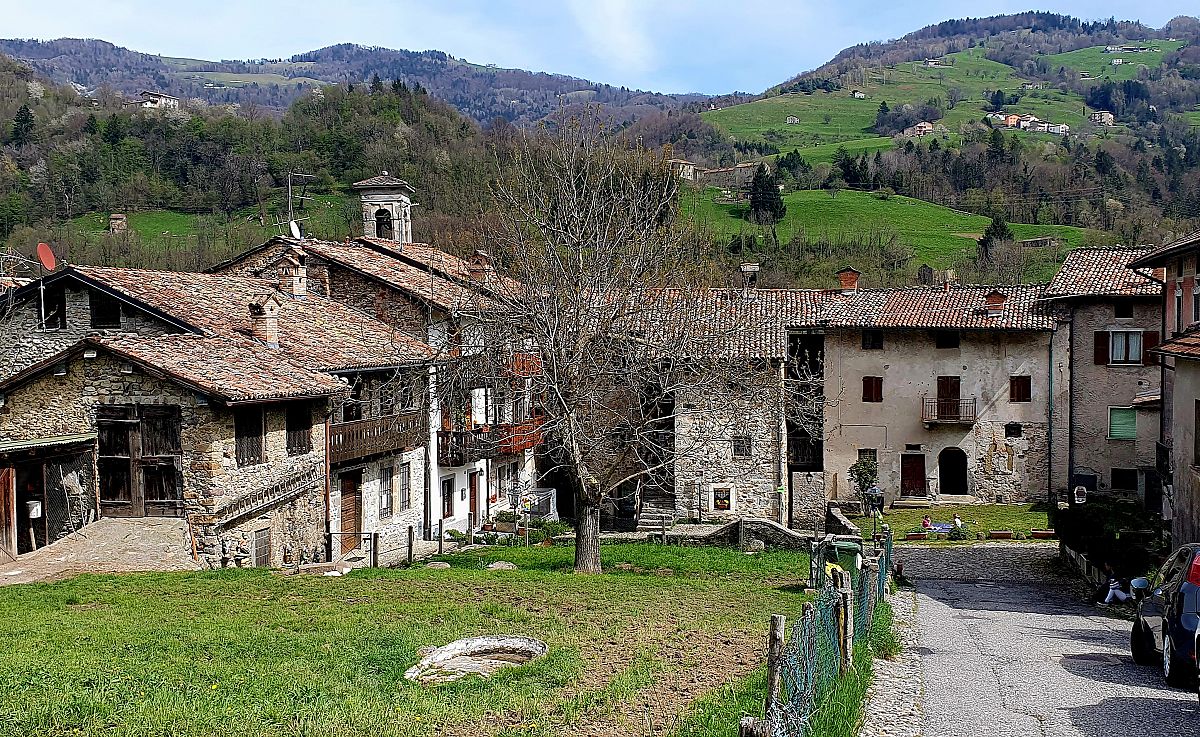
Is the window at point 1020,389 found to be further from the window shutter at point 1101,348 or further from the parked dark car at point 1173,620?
the parked dark car at point 1173,620

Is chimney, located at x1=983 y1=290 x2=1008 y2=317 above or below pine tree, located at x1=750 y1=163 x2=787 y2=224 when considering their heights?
below

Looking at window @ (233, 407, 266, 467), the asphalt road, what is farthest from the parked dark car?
window @ (233, 407, 266, 467)

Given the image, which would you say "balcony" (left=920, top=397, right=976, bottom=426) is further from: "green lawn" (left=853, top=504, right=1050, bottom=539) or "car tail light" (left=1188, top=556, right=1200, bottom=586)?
"car tail light" (left=1188, top=556, right=1200, bottom=586)

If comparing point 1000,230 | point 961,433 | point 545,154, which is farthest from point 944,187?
point 545,154

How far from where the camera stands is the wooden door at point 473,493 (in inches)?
1439

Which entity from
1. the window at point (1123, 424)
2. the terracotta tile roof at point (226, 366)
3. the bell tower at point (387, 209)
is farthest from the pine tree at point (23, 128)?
the window at point (1123, 424)

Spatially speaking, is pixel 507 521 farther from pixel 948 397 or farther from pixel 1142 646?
pixel 1142 646

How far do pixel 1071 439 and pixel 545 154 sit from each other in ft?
88.2

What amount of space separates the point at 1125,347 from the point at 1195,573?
104 ft

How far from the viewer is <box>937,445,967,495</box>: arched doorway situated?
A: 1684 inches

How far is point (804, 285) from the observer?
66812 millimetres

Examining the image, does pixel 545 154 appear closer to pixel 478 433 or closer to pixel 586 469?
pixel 586 469

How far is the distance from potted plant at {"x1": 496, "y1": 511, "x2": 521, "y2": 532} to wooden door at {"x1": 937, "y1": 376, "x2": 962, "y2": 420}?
17.4m

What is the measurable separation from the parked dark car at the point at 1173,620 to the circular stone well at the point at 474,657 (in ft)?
21.9
